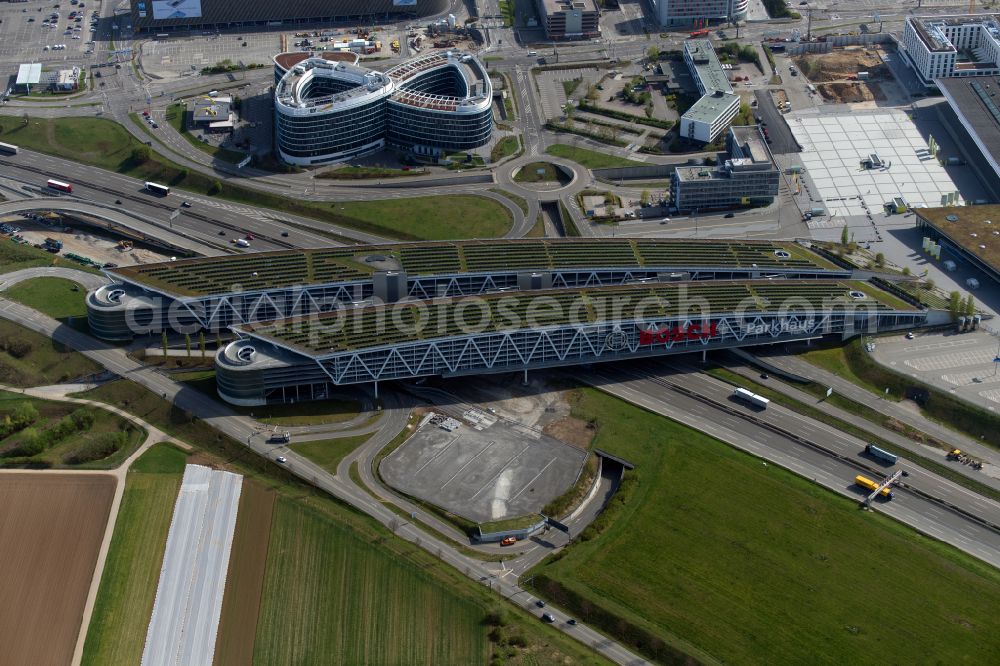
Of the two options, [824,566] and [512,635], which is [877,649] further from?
[512,635]

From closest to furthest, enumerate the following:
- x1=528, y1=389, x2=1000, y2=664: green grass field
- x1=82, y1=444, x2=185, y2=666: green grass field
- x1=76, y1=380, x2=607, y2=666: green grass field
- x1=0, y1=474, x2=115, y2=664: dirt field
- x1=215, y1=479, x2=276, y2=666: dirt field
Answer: x1=76, y1=380, x2=607, y2=666: green grass field, x1=528, y1=389, x2=1000, y2=664: green grass field, x1=82, y1=444, x2=185, y2=666: green grass field, x1=0, y1=474, x2=115, y2=664: dirt field, x1=215, y1=479, x2=276, y2=666: dirt field

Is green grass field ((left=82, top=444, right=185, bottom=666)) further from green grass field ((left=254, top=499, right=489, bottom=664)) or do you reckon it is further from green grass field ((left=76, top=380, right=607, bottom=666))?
green grass field ((left=254, top=499, right=489, bottom=664))

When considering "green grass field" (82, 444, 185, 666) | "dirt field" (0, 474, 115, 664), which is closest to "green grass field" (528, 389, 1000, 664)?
"green grass field" (82, 444, 185, 666)

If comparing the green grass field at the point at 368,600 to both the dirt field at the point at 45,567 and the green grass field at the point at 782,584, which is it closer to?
the dirt field at the point at 45,567

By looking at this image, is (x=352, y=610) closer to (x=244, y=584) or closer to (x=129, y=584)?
(x=244, y=584)

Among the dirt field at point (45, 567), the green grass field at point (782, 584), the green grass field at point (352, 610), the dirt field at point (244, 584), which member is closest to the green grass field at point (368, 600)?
the green grass field at point (352, 610)

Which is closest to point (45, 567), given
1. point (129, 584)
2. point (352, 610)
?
point (129, 584)
